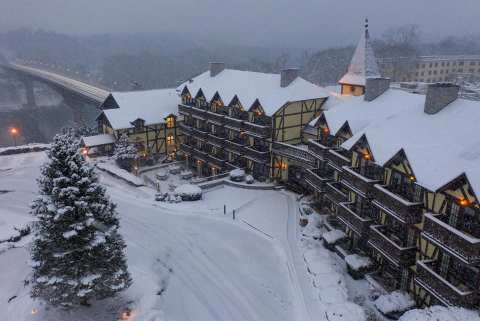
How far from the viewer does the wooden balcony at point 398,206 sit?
78.0ft

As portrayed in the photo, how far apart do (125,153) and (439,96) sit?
38.2m

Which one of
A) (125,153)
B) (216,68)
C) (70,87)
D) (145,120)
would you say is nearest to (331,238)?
(125,153)

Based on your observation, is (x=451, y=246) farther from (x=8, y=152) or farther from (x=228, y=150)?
(x=8, y=152)

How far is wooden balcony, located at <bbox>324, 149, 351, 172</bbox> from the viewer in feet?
107

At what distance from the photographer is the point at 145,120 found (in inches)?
2189

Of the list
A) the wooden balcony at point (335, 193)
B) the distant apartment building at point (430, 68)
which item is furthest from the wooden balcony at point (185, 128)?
the distant apartment building at point (430, 68)

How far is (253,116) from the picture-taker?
1781 inches

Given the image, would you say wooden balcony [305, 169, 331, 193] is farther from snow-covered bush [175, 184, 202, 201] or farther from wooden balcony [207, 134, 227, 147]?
wooden balcony [207, 134, 227, 147]

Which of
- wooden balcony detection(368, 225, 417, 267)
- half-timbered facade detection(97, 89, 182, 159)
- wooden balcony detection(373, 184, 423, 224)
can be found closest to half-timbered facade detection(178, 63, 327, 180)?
half-timbered facade detection(97, 89, 182, 159)

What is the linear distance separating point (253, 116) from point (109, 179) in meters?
19.2

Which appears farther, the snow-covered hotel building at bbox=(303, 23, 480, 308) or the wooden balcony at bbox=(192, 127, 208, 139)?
the wooden balcony at bbox=(192, 127, 208, 139)

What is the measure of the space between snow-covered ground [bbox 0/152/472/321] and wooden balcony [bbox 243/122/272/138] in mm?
6630

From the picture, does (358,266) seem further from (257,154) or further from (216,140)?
(216,140)

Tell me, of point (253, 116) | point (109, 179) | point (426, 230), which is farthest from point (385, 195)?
point (109, 179)
